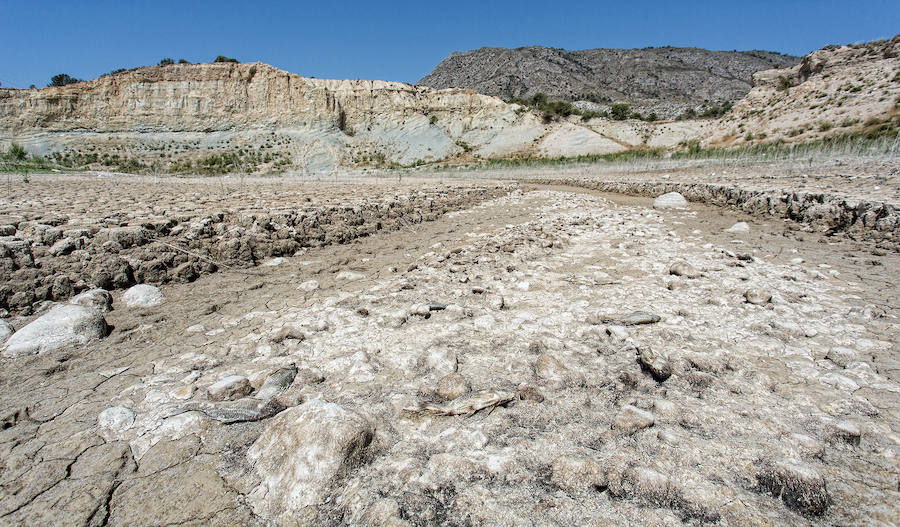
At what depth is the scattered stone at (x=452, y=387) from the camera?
2.13 metres

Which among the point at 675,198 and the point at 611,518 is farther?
the point at 675,198

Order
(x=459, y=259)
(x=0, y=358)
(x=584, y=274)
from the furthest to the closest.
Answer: (x=459, y=259), (x=584, y=274), (x=0, y=358)

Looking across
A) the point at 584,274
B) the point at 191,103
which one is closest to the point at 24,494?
the point at 584,274

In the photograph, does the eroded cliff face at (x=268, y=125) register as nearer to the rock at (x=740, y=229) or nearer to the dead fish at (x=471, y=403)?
the rock at (x=740, y=229)

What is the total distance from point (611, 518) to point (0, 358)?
12.8 ft

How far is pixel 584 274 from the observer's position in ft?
14.0

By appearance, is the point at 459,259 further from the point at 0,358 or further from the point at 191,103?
the point at 191,103

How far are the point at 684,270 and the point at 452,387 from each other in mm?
A: 3195

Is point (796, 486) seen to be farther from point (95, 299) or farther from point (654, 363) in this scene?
point (95, 299)

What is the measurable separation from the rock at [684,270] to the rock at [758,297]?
64cm

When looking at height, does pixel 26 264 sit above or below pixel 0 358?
above

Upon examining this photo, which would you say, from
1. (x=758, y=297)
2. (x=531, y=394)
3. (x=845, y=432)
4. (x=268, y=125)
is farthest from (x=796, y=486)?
(x=268, y=125)

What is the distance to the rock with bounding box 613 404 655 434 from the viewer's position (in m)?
1.82

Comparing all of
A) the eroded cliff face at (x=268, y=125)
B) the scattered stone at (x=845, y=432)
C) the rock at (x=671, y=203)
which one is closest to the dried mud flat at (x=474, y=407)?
the scattered stone at (x=845, y=432)
